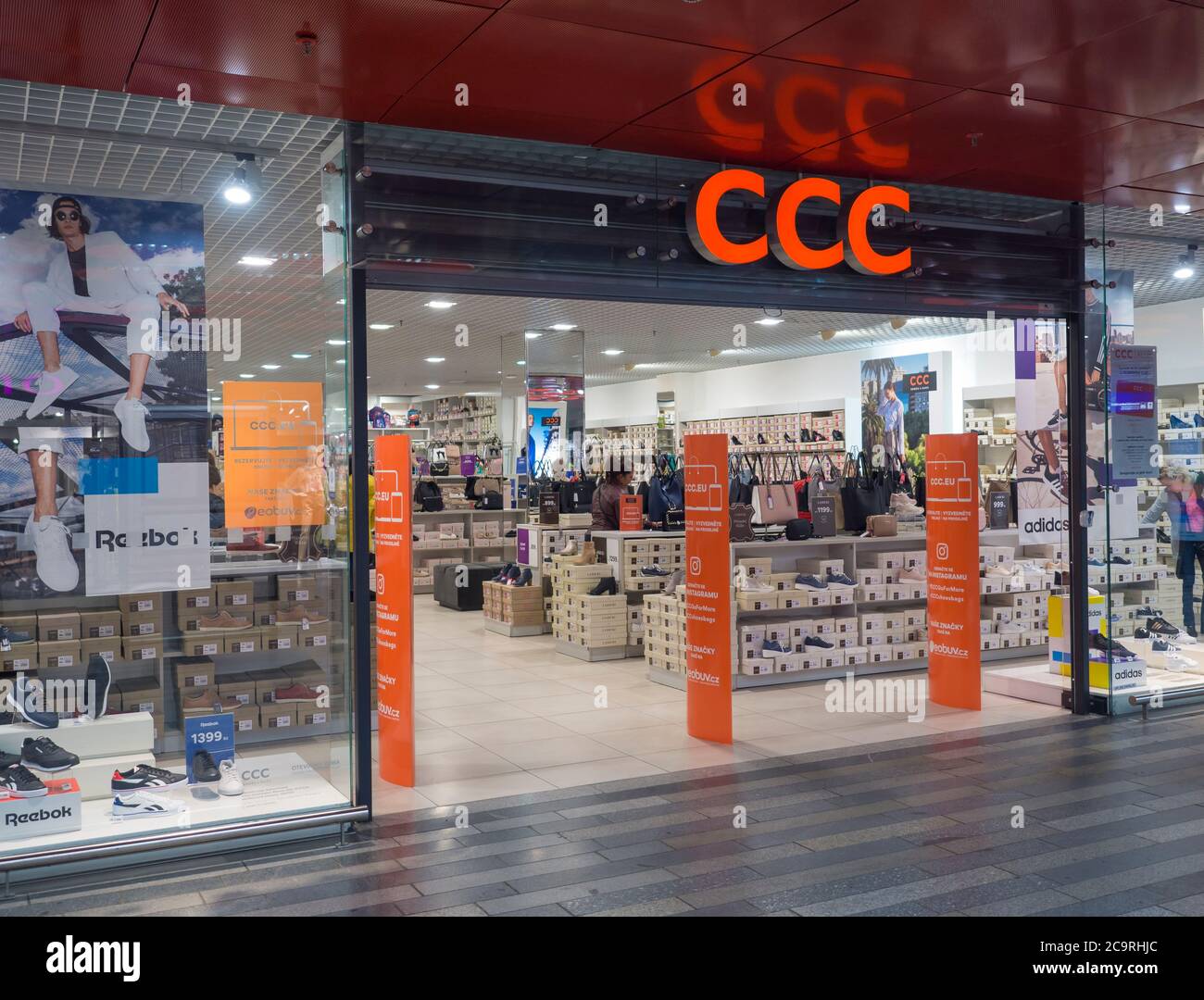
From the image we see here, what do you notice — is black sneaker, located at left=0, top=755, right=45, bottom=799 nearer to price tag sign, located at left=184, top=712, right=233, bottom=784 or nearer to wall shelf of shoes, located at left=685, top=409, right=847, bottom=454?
price tag sign, located at left=184, top=712, right=233, bottom=784

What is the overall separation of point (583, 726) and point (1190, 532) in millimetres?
4148

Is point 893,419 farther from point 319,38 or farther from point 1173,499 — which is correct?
point 319,38

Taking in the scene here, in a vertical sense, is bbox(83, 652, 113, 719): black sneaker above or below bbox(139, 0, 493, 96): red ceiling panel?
below

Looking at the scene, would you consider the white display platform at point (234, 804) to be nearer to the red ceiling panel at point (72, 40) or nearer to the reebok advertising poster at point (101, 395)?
the reebok advertising poster at point (101, 395)

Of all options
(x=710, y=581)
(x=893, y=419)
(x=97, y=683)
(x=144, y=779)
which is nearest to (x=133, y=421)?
(x=97, y=683)

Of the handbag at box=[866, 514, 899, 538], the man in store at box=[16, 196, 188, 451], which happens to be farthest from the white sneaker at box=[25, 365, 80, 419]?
the handbag at box=[866, 514, 899, 538]

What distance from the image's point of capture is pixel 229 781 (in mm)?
4605

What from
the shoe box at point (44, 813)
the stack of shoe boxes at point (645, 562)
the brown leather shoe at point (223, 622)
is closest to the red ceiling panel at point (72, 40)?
the brown leather shoe at point (223, 622)

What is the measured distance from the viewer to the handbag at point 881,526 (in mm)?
8625

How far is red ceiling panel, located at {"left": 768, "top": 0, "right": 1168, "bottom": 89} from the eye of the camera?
12.7 ft

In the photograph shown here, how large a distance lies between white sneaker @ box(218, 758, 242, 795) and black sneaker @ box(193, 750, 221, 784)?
20mm

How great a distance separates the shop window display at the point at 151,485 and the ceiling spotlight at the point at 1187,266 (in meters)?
5.39

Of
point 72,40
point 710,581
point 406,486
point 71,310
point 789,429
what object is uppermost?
point 72,40
